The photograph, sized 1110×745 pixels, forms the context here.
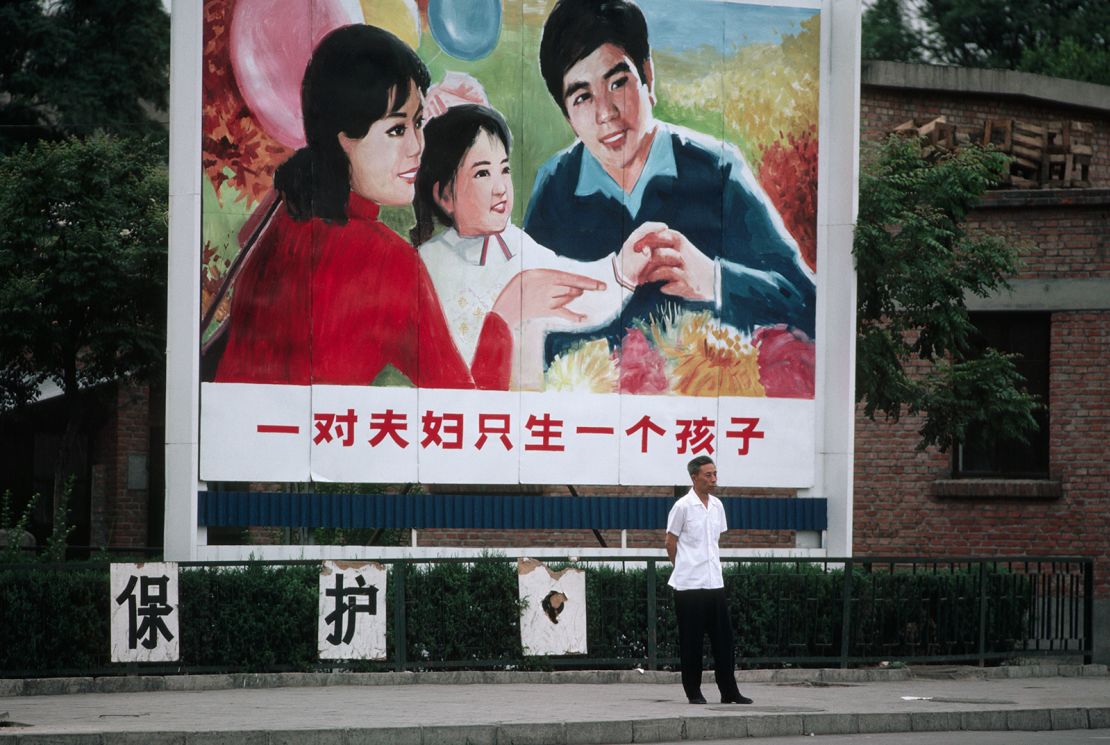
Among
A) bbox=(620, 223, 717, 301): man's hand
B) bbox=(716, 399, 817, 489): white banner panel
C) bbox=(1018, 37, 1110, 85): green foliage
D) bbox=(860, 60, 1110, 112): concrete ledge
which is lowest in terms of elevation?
bbox=(716, 399, 817, 489): white banner panel

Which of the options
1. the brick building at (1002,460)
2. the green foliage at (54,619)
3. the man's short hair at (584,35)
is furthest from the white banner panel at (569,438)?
the brick building at (1002,460)

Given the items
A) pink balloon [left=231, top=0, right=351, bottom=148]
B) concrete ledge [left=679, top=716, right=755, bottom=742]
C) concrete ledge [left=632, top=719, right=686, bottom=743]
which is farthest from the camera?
pink balloon [left=231, top=0, right=351, bottom=148]

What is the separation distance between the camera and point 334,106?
55.3ft

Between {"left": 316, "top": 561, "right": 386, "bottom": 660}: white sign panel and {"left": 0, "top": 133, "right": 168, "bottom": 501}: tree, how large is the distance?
21.7 feet

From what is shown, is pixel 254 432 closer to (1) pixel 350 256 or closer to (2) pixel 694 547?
(1) pixel 350 256

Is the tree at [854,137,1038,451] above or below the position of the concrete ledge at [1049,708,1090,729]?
above

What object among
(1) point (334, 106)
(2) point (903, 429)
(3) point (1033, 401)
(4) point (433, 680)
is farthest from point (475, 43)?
(2) point (903, 429)

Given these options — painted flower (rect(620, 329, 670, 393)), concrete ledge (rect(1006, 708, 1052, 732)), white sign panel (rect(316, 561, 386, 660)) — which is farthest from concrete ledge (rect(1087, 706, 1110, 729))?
white sign panel (rect(316, 561, 386, 660))

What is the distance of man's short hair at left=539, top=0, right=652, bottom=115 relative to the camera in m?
17.5

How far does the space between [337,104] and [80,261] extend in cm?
508

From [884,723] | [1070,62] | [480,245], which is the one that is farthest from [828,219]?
[1070,62]

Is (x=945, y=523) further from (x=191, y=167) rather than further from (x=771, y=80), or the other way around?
(x=191, y=167)

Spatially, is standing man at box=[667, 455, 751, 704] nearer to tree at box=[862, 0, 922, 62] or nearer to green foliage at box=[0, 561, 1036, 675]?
green foliage at box=[0, 561, 1036, 675]

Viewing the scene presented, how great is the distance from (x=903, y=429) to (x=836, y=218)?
27.9ft
